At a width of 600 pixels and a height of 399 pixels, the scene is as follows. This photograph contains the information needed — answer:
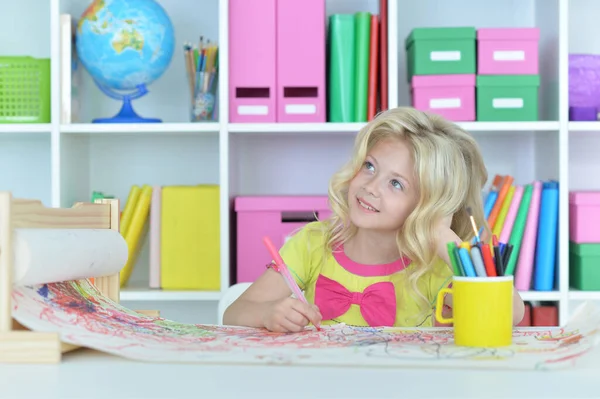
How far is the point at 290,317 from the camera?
37.4 inches

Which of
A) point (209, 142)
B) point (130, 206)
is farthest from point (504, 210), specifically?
point (130, 206)

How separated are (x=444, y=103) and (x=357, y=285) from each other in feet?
2.64

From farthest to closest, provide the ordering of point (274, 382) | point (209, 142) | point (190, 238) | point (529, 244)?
1. point (209, 142)
2. point (190, 238)
3. point (529, 244)
4. point (274, 382)

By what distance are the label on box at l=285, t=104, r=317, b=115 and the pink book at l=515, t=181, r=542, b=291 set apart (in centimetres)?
62

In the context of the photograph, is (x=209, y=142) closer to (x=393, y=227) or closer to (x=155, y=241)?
(x=155, y=241)

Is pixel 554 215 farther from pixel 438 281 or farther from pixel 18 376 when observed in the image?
pixel 18 376

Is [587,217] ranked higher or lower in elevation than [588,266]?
higher

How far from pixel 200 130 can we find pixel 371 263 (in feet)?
2.57

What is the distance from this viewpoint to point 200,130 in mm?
2074

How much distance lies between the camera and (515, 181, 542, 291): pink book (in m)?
2.04

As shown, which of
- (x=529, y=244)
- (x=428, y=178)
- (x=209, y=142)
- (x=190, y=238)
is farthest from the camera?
(x=209, y=142)

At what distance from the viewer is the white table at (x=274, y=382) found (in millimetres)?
596

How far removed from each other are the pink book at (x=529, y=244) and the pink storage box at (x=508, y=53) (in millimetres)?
314

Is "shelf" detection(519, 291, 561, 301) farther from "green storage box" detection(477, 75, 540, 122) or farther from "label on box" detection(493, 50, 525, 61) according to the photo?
"label on box" detection(493, 50, 525, 61)
